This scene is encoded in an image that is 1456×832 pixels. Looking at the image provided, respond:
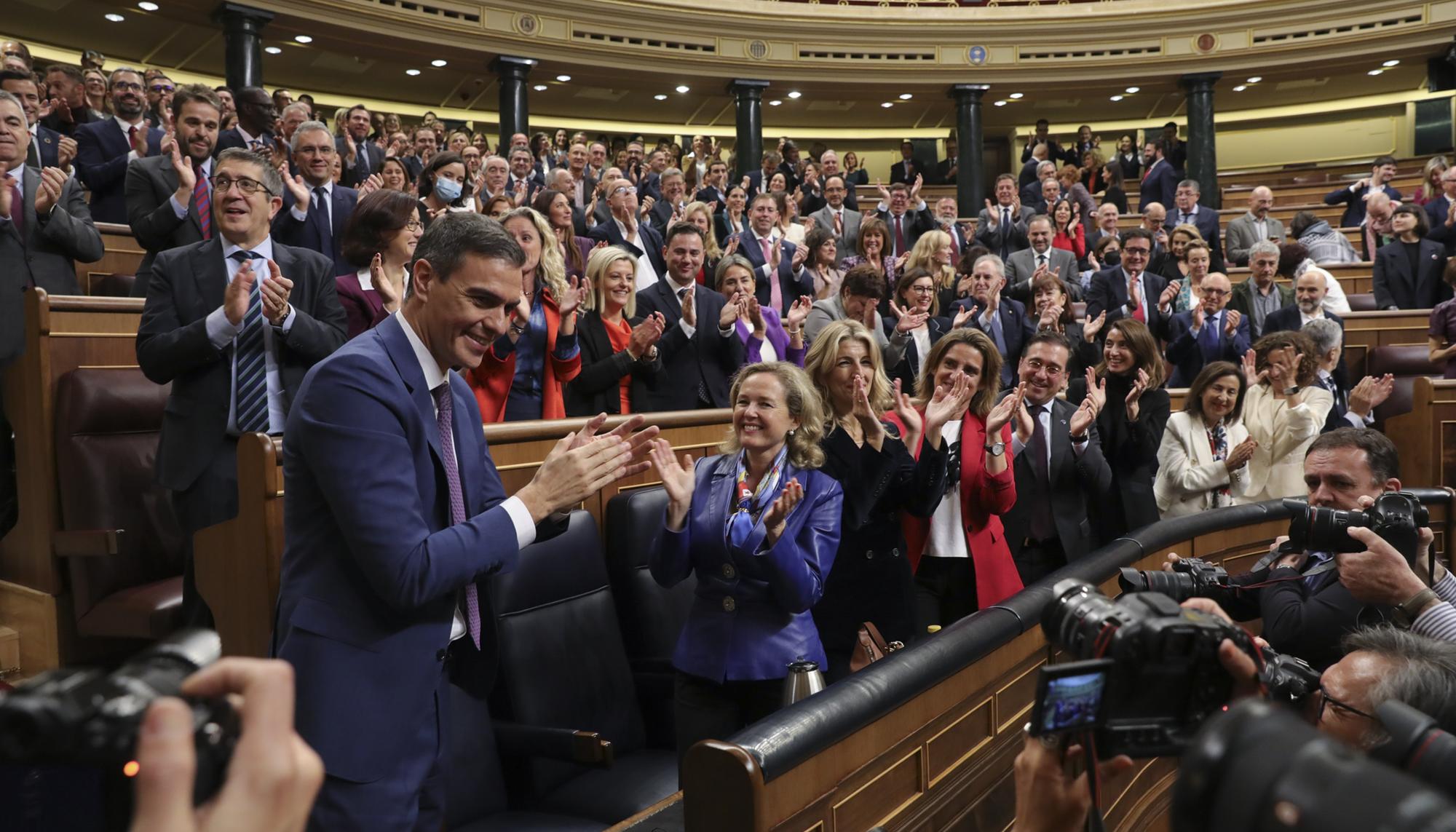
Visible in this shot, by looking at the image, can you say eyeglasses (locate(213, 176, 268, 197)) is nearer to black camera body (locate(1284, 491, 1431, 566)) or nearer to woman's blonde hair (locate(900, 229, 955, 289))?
black camera body (locate(1284, 491, 1431, 566))

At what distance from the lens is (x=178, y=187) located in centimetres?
250

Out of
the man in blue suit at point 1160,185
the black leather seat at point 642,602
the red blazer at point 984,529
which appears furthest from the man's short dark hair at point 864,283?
Answer: the man in blue suit at point 1160,185

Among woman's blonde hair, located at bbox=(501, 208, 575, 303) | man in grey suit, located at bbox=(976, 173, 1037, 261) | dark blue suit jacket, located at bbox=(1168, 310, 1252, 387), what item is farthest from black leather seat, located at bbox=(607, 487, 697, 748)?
man in grey suit, located at bbox=(976, 173, 1037, 261)

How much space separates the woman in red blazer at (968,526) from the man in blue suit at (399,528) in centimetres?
104

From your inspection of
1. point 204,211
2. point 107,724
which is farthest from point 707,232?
point 107,724

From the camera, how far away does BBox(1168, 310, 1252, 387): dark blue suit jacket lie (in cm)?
406

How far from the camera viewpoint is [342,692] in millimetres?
1128

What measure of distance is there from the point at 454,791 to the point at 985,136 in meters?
11.9

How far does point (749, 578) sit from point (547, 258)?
126 cm

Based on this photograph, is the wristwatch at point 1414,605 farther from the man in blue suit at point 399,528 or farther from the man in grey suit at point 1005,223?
the man in grey suit at point 1005,223

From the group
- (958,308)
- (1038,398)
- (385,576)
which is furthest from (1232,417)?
(385,576)

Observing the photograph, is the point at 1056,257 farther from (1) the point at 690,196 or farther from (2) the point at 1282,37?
(2) the point at 1282,37

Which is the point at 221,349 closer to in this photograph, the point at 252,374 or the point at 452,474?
the point at 252,374

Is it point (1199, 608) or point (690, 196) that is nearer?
point (1199, 608)
